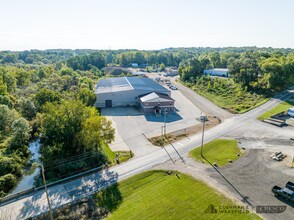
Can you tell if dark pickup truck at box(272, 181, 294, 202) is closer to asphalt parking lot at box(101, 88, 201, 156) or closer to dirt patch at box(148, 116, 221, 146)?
dirt patch at box(148, 116, 221, 146)

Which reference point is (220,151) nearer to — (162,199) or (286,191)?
(286,191)

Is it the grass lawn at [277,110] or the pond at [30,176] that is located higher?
the grass lawn at [277,110]

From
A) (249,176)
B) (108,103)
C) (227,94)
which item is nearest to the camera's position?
(249,176)

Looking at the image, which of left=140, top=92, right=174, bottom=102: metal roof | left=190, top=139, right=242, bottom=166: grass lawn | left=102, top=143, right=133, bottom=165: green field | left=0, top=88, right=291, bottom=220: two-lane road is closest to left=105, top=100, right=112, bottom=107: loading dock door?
left=140, top=92, right=174, bottom=102: metal roof

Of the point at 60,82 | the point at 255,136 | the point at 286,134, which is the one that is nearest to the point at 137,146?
the point at 255,136

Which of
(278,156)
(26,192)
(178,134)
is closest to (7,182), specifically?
(26,192)

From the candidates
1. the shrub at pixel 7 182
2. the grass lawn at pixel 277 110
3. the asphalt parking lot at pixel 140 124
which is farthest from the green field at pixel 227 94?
the shrub at pixel 7 182

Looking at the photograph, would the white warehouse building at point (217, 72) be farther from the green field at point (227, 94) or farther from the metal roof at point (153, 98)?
the metal roof at point (153, 98)
